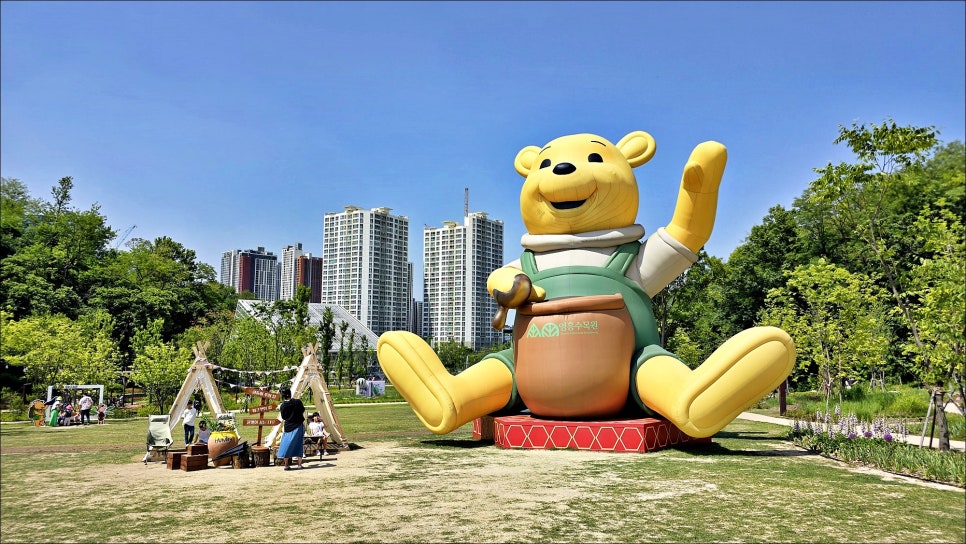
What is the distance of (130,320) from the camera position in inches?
1490

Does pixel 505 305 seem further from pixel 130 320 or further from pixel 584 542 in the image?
pixel 130 320

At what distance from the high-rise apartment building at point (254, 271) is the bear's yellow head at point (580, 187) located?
101 m

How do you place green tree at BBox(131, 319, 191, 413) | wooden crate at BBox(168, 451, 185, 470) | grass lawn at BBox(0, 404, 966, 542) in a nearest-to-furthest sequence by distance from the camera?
grass lawn at BBox(0, 404, 966, 542) → wooden crate at BBox(168, 451, 185, 470) → green tree at BBox(131, 319, 191, 413)

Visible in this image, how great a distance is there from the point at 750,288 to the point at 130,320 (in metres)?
34.5

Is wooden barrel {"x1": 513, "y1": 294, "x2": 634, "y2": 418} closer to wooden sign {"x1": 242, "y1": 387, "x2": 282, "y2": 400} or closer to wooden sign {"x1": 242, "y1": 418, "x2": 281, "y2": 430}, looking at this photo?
wooden sign {"x1": 242, "y1": 387, "x2": 282, "y2": 400}

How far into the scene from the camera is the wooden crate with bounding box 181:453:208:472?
33.1ft

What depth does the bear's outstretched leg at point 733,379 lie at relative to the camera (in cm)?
999

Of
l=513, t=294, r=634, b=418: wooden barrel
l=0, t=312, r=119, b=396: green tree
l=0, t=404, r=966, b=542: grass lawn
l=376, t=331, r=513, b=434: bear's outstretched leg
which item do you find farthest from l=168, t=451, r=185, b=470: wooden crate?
l=0, t=312, r=119, b=396: green tree

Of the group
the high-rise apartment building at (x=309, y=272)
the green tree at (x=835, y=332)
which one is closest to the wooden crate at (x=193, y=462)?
the green tree at (x=835, y=332)

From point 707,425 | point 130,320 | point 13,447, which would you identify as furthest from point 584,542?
point 130,320

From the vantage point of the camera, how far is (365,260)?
60.8 m

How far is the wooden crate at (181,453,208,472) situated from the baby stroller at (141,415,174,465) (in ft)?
2.85

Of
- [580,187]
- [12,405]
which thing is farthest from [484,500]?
[12,405]

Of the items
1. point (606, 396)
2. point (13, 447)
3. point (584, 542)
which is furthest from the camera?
point (13, 447)
